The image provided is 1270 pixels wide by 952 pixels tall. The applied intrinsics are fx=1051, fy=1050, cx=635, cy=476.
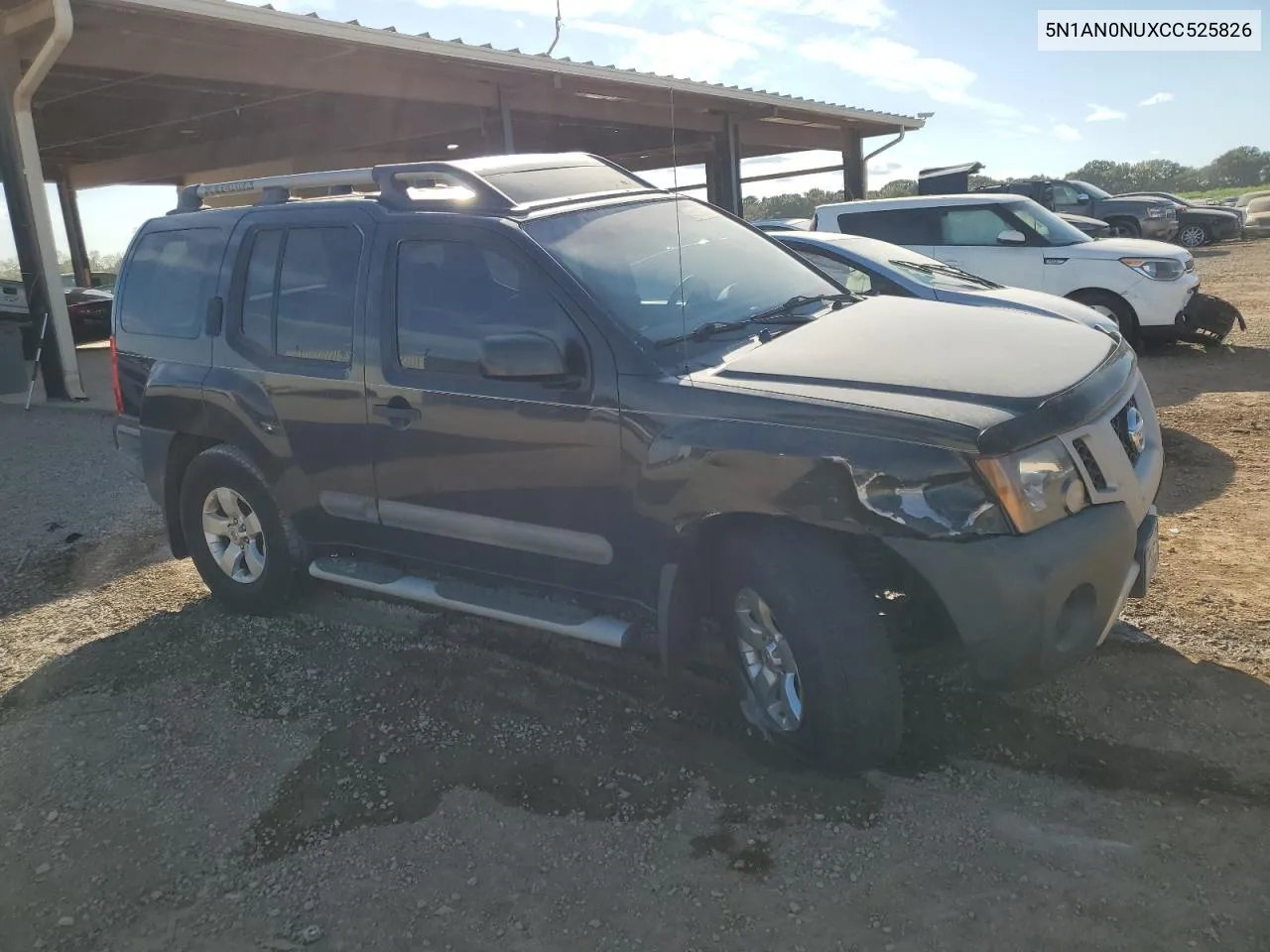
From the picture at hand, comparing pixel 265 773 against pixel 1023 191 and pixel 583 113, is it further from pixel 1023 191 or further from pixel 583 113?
pixel 1023 191

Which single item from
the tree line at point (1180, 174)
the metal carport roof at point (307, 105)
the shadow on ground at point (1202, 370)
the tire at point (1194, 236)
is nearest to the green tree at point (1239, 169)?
the tree line at point (1180, 174)

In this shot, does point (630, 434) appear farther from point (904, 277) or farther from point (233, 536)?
point (904, 277)

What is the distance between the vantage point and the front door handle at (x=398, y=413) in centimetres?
420

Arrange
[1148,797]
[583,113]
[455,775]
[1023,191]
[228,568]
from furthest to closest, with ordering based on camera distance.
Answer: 1. [1023,191]
2. [583,113]
3. [228,568]
4. [455,775]
5. [1148,797]

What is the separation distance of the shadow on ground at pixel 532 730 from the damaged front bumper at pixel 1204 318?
7.06 m

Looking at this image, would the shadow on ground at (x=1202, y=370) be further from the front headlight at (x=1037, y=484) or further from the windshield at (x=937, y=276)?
the front headlight at (x=1037, y=484)

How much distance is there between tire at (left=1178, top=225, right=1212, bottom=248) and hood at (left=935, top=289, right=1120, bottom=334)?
20480 millimetres

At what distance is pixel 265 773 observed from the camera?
12.4 ft

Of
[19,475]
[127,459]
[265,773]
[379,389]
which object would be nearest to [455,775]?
[265,773]

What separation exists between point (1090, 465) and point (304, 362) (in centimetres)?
320

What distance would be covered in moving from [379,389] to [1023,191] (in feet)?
68.7

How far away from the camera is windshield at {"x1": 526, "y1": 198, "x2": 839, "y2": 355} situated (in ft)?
12.6

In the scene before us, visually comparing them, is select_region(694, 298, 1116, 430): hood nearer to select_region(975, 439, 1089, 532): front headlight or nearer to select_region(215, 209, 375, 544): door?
select_region(975, 439, 1089, 532): front headlight

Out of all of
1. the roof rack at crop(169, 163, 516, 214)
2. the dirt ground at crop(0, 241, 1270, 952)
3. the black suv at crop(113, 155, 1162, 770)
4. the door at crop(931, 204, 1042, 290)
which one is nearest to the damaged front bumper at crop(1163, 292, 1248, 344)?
the door at crop(931, 204, 1042, 290)
